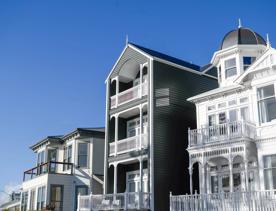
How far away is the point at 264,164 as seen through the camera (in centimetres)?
2011

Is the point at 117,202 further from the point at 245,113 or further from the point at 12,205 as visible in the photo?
the point at 12,205

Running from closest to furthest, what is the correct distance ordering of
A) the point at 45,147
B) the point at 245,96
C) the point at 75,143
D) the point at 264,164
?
the point at 264,164 < the point at 245,96 < the point at 75,143 < the point at 45,147

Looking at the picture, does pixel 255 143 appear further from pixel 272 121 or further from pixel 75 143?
pixel 75 143

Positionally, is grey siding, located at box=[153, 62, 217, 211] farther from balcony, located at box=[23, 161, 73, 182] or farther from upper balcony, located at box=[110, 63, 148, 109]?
balcony, located at box=[23, 161, 73, 182]

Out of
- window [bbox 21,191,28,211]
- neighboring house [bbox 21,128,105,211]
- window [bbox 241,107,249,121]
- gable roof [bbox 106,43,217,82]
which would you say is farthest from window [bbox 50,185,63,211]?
window [bbox 241,107,249,121]

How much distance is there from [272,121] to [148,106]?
8169 mm

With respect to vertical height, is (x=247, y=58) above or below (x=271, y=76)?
above

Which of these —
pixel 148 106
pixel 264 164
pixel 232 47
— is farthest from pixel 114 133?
pixel 264 164

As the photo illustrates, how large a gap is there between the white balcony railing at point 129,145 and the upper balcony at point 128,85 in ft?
8.97

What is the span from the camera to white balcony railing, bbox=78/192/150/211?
23.7 metres

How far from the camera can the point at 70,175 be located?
3241cm

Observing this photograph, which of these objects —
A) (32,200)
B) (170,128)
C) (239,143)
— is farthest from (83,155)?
(239,143)

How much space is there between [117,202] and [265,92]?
10.8 metres

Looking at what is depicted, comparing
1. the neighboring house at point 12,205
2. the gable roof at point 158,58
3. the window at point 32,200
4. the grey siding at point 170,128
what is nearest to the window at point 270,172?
the grey siding at point 170,128
